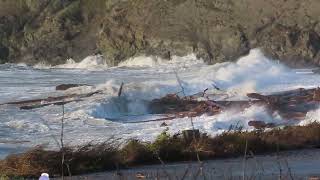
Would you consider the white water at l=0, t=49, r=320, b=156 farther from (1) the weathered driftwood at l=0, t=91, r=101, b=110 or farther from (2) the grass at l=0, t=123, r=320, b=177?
(2) the grass at l=0, t=123, r=320, b=177

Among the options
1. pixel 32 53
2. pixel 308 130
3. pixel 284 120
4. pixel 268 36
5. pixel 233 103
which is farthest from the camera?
pixel 32 53

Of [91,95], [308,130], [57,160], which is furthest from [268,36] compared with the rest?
[57,160]

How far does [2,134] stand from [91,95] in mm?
8170

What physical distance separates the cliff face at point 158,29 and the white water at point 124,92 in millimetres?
1871

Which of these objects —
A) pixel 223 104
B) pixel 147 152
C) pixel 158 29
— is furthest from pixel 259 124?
pixel 158 29

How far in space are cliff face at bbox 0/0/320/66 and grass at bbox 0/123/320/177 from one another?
99.3 feet

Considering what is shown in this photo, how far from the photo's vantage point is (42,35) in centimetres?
5569

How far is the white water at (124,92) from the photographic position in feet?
63.9

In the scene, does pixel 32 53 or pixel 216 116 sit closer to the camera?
pixel 216 116

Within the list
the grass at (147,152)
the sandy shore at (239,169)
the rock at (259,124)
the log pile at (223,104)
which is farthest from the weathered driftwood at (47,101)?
the sandy shore at (239,169)

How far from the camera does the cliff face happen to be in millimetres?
46375

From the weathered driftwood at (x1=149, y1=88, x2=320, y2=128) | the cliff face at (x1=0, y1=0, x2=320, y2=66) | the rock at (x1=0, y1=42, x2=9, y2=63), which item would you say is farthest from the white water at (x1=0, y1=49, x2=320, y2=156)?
the rock at (x1=0, y1=42, x2=9, y2=63)

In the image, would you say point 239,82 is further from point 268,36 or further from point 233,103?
point 268,36

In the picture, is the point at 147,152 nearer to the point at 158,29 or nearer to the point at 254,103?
the point at 254,103
